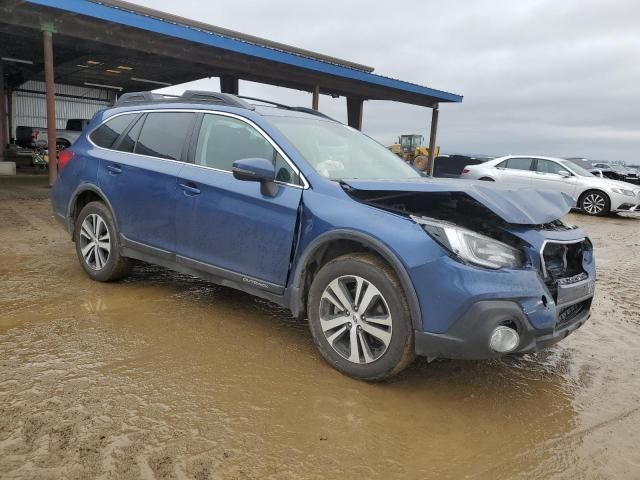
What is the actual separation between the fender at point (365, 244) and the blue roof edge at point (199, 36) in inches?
390

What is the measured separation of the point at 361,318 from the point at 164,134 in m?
2.44

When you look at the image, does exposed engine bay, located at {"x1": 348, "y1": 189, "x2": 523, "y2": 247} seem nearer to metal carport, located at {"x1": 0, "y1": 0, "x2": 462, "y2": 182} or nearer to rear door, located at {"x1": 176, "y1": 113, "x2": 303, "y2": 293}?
rear door, located at {"x1": 176, "y1": 113, "x2": 303, "y2": 293}

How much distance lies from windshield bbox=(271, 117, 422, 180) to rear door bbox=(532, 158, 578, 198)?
1032 centimetres

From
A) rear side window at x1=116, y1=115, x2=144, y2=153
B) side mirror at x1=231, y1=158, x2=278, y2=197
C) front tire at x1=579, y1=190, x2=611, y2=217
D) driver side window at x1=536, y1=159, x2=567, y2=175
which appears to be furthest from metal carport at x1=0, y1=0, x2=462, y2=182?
side mirror at x1=231, y1=158, x2=278, y2=197

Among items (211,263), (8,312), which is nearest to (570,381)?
(211,263)

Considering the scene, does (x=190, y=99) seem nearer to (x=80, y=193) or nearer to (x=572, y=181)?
(x=80, y=193)

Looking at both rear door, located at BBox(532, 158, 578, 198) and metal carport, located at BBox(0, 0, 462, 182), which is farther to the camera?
rear door, located at BBox(532, 158, 578, 198)

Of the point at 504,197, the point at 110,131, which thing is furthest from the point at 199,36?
the point at 504,197

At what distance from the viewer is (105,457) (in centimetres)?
217

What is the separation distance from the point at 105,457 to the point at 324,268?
1521 millimetres

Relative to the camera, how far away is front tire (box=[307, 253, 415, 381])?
279 cm

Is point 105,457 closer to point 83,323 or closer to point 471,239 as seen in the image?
point 83,323

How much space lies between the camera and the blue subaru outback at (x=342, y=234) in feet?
8.77

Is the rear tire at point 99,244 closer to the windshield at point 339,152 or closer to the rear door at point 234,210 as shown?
the rear door at point 234,210
